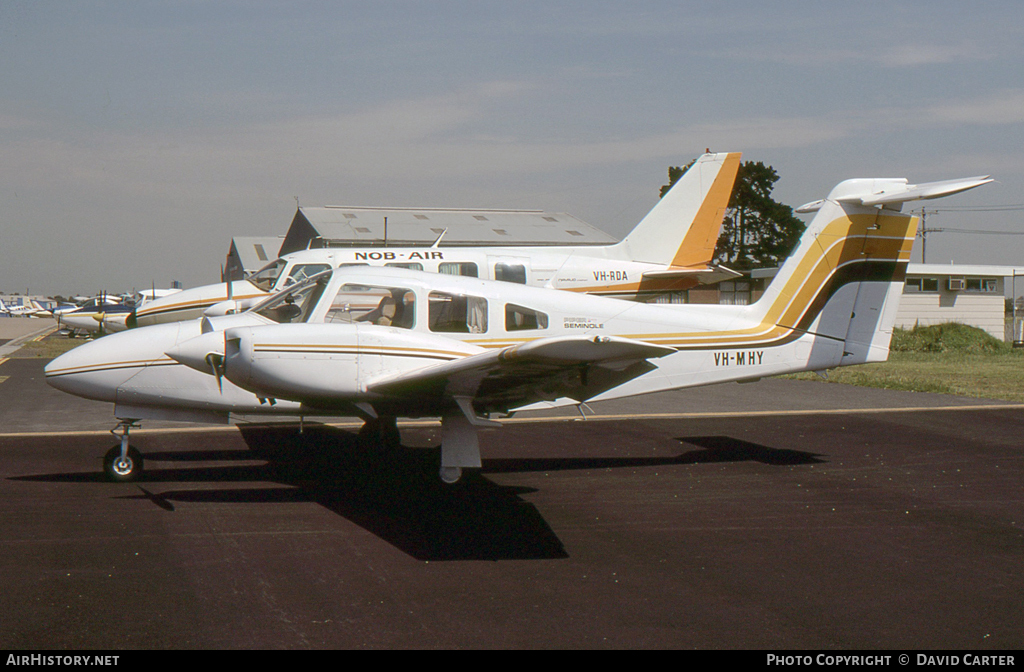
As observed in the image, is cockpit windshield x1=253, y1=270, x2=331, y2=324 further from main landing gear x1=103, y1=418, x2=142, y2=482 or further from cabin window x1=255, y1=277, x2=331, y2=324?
main landing gear x1=103, y1=418, x2=142, y2=482

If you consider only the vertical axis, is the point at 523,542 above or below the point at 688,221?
below

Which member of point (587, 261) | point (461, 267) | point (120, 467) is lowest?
point (120, 467)

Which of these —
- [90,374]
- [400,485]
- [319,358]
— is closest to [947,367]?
[400,485]

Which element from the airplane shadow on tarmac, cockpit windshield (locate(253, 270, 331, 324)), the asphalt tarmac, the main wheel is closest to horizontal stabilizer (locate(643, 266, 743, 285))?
the asphalt tarmac

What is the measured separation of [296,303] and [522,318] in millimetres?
2433

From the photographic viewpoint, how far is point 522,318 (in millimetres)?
9352

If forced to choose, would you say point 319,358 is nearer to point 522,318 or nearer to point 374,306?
point 374,306

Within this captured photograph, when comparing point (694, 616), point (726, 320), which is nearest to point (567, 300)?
point (726, 320)

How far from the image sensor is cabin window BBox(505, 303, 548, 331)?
9.28 metres

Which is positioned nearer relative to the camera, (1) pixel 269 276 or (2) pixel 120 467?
(2) pixel 120 467

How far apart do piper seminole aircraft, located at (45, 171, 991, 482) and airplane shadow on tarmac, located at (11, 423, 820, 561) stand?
1.60 feet

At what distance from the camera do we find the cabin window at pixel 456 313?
29.2 ft

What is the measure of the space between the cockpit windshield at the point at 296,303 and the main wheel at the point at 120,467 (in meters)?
2.07
